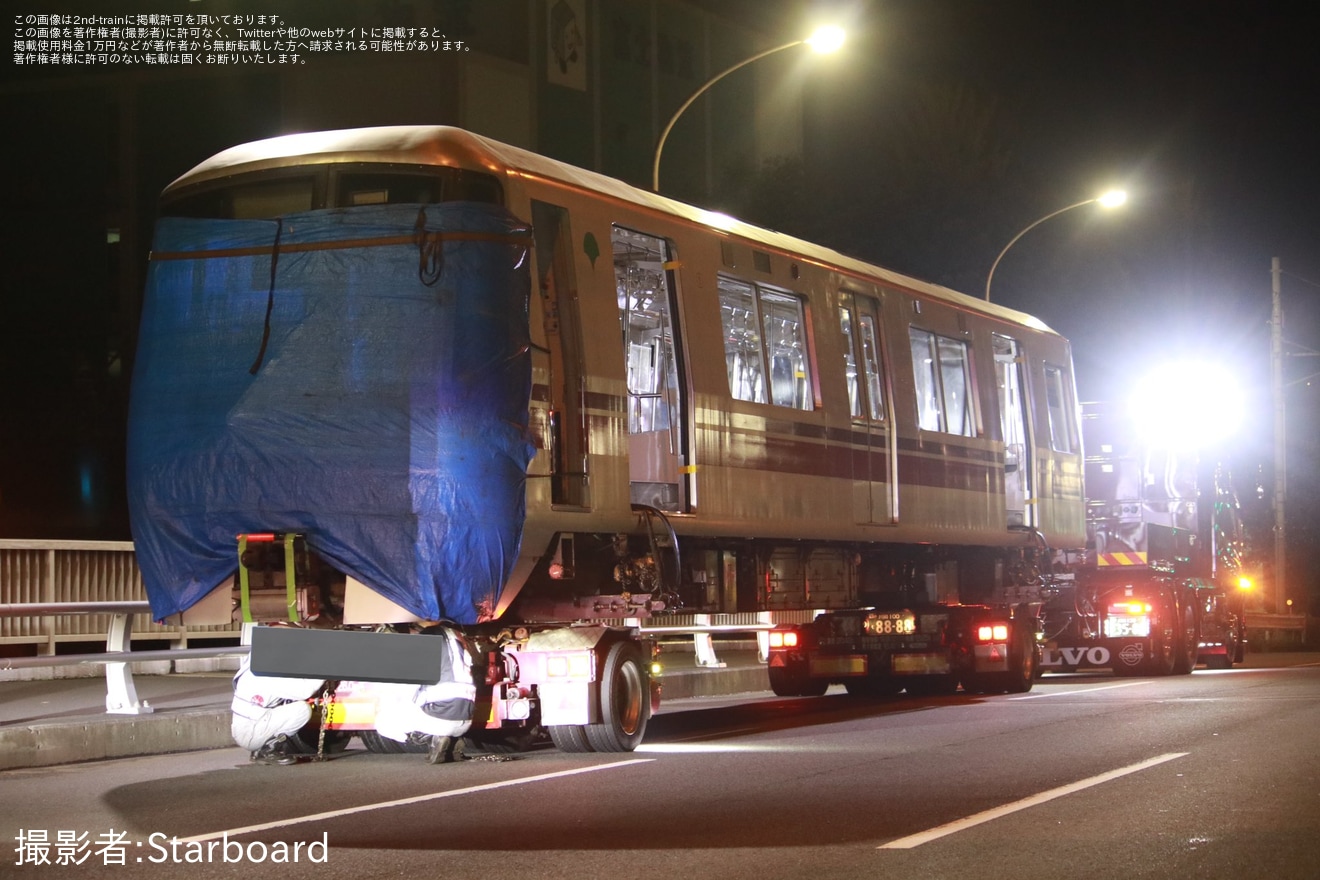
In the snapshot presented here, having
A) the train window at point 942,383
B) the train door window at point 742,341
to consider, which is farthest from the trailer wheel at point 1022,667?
the train door window at point 742,341

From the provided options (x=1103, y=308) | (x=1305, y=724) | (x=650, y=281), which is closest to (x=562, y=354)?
(x=650, y=281)

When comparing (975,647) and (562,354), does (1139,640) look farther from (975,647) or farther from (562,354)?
(562,354)

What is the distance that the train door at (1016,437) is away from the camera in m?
19.5

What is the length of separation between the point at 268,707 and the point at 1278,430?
35.3 metres

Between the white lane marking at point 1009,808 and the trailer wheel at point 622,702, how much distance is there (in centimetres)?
340

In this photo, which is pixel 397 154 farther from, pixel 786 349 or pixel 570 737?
pixel 786 349

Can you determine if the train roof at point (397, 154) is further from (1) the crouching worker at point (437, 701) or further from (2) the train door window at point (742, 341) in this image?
(1) the crouching worker at point (437, 701)

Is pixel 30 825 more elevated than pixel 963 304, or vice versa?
pixel 963 304

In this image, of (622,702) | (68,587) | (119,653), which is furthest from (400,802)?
(68,587)

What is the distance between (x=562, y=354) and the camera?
11.5 meters

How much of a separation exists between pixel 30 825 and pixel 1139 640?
16.4m

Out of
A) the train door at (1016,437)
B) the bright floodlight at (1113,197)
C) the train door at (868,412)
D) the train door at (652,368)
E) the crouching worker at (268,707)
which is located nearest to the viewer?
the crouching worker at (268,707)

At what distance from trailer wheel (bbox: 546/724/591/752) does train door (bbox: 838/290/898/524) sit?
4492 millimetres

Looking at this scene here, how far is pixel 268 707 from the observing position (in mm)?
11070
